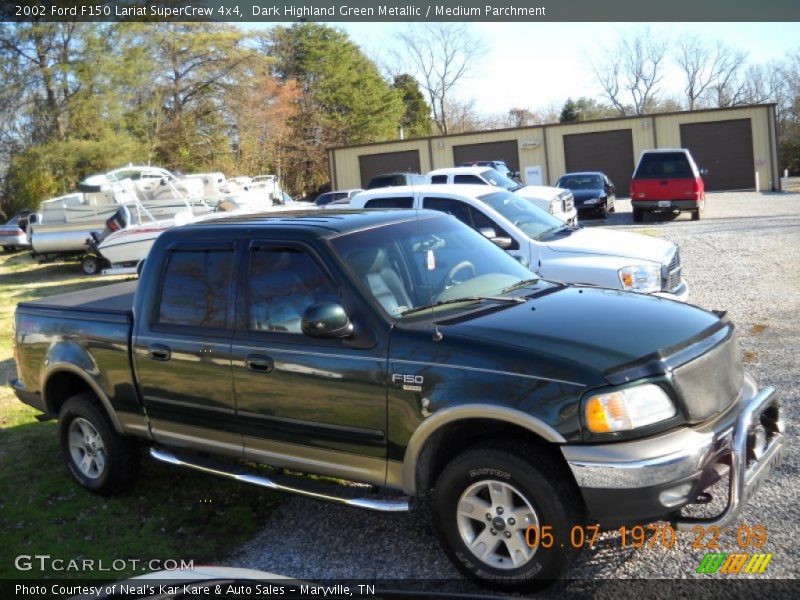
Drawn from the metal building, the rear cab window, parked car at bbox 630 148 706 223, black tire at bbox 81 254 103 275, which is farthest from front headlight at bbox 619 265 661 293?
the metal building

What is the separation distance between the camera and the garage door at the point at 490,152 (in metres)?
41.4

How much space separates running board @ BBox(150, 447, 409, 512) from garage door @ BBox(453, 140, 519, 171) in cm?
3758

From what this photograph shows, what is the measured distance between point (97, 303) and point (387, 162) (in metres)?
36.8

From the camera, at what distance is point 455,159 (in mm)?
41812

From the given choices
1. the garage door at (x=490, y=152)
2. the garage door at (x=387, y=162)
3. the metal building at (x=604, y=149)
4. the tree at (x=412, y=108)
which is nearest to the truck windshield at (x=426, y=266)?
the metal building at (x=604, y=149)

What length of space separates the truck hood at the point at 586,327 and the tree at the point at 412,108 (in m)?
66.1

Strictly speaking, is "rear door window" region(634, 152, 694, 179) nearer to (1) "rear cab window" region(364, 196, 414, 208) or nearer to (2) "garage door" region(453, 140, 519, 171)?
(1) "rear cab window" region(364, 196, 414, 208)

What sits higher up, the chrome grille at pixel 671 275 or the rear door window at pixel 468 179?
the rear door window at pixel 468 179

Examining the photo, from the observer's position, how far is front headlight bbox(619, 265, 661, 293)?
8297mm

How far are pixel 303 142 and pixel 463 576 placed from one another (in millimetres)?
50934

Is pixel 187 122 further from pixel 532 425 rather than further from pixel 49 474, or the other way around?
pixel 532 425

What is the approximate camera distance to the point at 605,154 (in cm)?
4016

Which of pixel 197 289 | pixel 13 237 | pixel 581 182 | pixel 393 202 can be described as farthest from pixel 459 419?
pixel 13 237

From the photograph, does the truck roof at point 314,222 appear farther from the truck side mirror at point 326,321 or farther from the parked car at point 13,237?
the parked car at point 13,237
